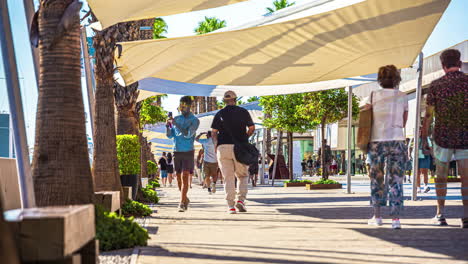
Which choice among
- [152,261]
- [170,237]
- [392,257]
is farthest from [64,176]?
[392,257]

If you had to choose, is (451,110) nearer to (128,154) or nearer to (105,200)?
(105,200)

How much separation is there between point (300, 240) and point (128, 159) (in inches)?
251

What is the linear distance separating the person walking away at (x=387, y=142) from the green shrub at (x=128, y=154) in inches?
219

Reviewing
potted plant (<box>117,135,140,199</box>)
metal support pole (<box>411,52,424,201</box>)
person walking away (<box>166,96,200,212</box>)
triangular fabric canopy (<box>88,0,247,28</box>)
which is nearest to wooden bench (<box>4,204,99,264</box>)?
triangular fabric canopy (<box>88,0,247,28</box>)

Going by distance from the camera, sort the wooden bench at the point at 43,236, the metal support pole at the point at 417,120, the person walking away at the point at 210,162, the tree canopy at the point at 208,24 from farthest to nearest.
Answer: the tree canopy at the point at 208,24 < the person walking away at the point at 210,162 < the metal support pole at the point at 417,120 < the wooden bench at the point at 43,236

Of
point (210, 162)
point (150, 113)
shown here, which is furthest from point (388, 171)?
point (150, 113)

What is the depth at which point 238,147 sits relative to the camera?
9992mm

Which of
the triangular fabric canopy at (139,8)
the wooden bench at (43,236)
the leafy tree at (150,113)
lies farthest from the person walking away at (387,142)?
the leafy tree at (150,113)

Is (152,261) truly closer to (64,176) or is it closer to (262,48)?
(64,176)

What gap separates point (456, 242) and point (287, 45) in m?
5.89

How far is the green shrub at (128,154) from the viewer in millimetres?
11844

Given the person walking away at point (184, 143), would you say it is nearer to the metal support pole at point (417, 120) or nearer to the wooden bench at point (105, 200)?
the wooden bench at point (105, 200)

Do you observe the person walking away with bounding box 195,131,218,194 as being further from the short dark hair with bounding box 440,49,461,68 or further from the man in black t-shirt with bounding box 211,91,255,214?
the short dark hair with bounding box 440,49,461,68

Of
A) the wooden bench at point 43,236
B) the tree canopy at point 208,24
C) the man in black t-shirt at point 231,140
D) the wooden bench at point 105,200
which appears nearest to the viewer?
the wooden bench at point 43,236
